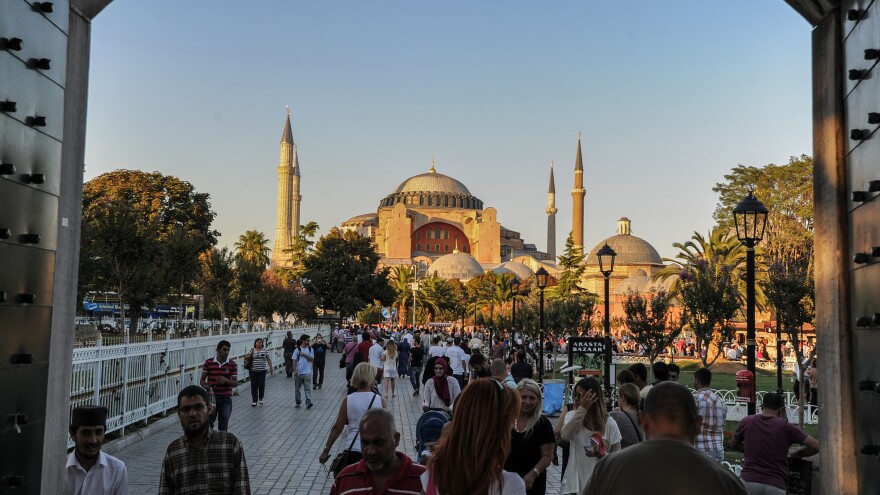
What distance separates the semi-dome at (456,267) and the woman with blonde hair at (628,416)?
10224cm

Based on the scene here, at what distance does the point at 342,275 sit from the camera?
186ft

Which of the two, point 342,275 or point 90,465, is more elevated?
point 342,275

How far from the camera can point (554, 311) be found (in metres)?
36.3

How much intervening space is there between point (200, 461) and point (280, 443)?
29.0 feet

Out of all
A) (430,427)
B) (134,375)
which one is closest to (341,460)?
(430,427)

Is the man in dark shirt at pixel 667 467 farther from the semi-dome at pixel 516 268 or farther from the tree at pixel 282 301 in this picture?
the semi-dome at pixel 516 268

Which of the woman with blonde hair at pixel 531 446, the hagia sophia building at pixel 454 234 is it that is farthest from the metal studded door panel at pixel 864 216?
the hagia sophia building at pixel 454 234

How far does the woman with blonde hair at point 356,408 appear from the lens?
6.68m

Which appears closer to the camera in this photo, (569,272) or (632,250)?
(569,272)

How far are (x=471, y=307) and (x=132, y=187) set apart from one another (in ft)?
116

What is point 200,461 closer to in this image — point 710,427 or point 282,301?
point 710,427

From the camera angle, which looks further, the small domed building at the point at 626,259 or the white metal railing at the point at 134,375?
the small domed building at the point at 626,259

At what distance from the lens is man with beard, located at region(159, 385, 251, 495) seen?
14.0ft

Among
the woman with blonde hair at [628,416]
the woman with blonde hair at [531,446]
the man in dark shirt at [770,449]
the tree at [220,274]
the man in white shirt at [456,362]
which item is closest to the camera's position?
the woman with blonde hair at [531,446]
